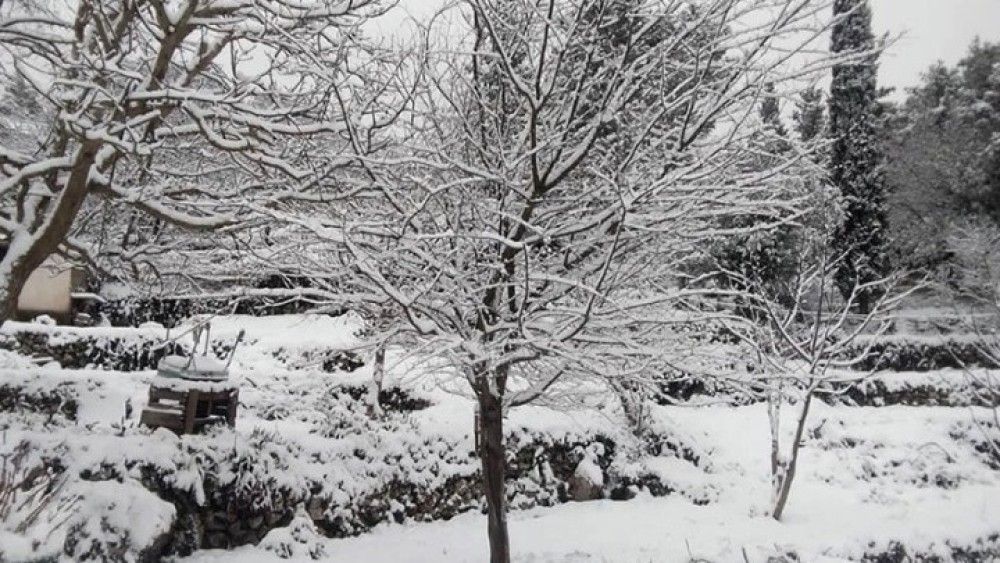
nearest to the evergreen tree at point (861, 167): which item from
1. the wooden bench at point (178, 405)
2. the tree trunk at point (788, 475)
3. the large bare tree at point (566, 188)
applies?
the tree trunk at point (788, 475)

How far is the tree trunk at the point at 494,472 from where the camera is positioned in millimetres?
5410

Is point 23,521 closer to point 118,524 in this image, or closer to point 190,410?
point 118,524

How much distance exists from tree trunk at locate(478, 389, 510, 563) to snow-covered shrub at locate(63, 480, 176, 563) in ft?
10.2

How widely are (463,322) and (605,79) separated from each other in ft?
6.94

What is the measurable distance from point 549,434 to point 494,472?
16.7 ft

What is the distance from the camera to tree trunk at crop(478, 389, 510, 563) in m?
5.41

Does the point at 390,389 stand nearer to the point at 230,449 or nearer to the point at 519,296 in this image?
the point at 230,449

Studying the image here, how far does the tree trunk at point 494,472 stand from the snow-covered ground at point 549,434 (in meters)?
0.57

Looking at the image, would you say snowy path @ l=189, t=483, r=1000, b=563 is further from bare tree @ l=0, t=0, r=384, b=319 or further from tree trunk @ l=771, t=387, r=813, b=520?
bare tree @ l=0, t=0, r=384, b=319

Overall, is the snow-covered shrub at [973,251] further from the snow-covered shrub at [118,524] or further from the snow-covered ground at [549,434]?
the snow-covered shrub at [118,524]

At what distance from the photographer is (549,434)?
10.5m

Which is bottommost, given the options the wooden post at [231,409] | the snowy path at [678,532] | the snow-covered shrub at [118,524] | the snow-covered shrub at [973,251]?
the snowy path at [678,532]

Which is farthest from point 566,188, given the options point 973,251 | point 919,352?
point 919,352

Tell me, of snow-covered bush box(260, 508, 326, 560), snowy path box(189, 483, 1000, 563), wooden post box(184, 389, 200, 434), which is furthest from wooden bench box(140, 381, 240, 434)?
snow-covered bush box(260, 508, 326, 560)
